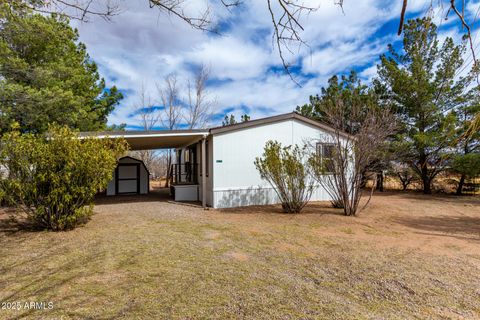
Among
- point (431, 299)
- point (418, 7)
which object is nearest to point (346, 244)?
point (431, 299)

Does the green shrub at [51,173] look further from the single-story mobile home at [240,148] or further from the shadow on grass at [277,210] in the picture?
the shadow on grass at [277,210]

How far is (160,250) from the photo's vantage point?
15.2 ft

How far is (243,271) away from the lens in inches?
146

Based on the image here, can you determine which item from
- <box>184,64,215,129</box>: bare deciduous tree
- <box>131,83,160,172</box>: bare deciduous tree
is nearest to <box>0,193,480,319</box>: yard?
<box>184,64,215,129</box>: bare deciduous tree

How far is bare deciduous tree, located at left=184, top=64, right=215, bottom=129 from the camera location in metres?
22.5

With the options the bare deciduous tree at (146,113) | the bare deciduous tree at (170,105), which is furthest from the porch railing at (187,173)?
the bare deciduous tree at (146,113)

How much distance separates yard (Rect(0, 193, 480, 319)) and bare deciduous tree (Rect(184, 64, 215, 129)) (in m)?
17.3

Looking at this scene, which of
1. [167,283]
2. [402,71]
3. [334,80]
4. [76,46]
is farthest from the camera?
[334,80]

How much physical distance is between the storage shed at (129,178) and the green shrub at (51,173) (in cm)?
869

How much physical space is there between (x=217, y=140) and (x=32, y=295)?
7.08 m

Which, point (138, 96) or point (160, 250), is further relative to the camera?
point (138, 96)

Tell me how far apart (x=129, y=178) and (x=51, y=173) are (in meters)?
9.67

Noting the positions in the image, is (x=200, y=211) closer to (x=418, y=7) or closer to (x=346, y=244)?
(x=346, y=244)

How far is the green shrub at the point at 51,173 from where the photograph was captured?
5.55 metres
